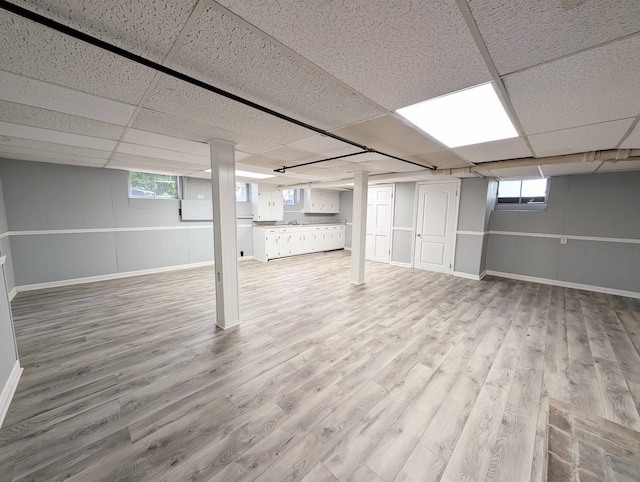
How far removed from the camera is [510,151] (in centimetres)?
311

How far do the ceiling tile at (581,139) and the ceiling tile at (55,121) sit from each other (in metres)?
4.25

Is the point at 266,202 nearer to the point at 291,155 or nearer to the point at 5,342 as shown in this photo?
the point at 291,155

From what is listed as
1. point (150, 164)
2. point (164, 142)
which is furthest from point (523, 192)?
point (150, 164)

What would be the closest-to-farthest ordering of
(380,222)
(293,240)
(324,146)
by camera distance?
(324,146) < (380,222) < (293,240)

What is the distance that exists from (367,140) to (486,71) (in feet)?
4.72

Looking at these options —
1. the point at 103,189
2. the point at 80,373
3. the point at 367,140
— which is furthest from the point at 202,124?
the point at 103,189

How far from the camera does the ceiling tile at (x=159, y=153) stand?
10.2 ft

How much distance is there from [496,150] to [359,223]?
238 cm

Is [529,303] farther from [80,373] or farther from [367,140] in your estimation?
[80,373]

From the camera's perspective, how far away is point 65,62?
1.34m

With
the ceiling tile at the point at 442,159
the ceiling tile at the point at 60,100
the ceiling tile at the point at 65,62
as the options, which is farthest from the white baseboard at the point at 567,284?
the ceiling tile at the point at 60,100

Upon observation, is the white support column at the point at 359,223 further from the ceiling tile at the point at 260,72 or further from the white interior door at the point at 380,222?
the ceiling tile at the point at 260,72

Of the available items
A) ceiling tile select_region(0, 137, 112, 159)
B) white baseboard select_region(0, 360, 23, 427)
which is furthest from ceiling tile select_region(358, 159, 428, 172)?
white baseboard select_region(0, 360, 23, 427)

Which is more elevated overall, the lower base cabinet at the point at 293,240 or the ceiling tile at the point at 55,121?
the ceiling tile at the point at 55,121
